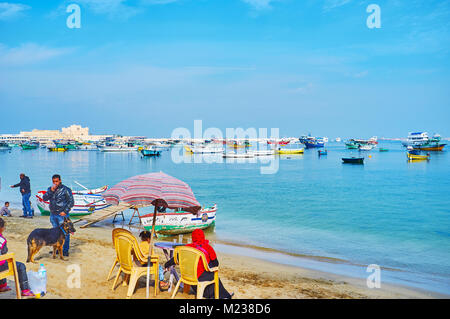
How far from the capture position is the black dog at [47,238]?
25.6 feet

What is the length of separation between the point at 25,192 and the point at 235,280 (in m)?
11.3

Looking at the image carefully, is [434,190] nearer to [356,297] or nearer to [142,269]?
[356,297]

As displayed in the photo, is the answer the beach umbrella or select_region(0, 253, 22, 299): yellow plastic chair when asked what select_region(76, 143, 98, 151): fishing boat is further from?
select_region(0, 253, 22, 299): yellow plastic chair

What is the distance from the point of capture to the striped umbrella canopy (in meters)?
6.38

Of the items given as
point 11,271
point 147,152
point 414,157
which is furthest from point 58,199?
point 147,152

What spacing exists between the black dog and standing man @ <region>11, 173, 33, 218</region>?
7.42 meters

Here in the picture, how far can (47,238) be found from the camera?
802cm

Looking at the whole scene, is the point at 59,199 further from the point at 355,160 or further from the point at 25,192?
the point at 355,160

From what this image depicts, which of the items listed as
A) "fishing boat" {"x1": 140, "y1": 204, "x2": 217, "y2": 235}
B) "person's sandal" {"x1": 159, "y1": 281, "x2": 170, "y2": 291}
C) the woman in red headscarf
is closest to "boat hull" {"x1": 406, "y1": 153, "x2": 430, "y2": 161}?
"fishing boat" {"x1": 140, "y1": 204, "x2": 217, "y2": 235}

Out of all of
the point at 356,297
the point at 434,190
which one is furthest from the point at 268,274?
the point at 434,190

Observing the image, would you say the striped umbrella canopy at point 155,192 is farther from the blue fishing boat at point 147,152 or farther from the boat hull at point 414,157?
the blue fishing boat at point 147,152

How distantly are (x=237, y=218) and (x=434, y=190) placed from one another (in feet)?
89.0

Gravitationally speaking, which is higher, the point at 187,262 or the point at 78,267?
the point at 187,262
